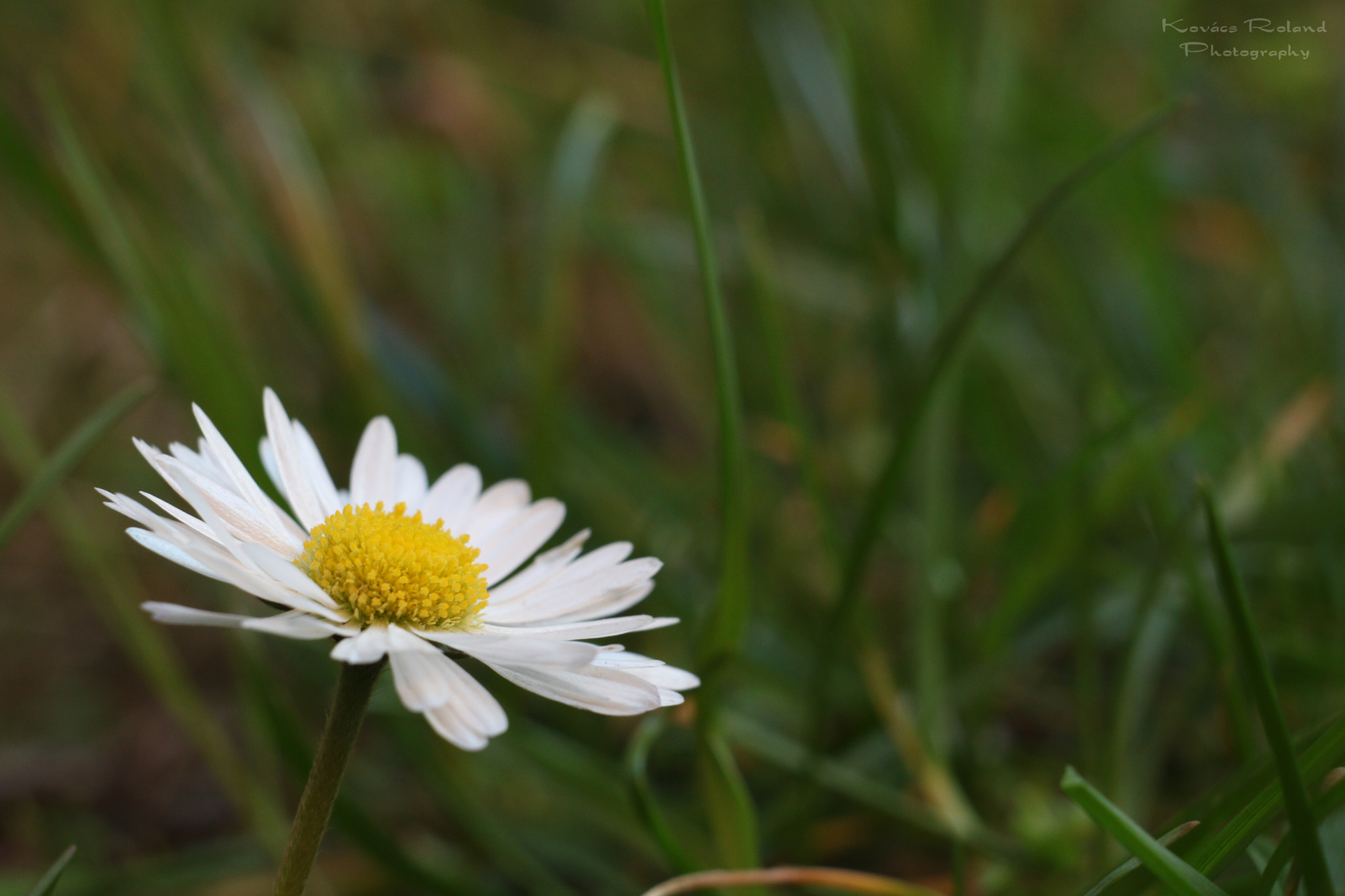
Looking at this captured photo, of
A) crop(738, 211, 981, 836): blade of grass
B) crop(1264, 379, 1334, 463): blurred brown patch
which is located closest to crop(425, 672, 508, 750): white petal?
crop(738, 211, 981, 836): blade of grass

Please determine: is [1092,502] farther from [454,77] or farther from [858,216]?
[454,77]

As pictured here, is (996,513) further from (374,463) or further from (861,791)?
(374,463)

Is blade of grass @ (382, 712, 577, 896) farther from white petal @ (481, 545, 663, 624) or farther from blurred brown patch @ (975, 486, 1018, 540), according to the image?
blurred brown patch @ (975, 486, 1018, 540)

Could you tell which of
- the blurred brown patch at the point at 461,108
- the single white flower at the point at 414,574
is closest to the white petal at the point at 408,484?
the single white flower at the point at 414,574

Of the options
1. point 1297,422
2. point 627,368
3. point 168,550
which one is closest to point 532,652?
point 168,550

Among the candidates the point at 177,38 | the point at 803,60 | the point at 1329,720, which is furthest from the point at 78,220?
the point at 803,60

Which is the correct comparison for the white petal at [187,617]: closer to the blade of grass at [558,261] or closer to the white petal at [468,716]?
the white petal at [468,716]
